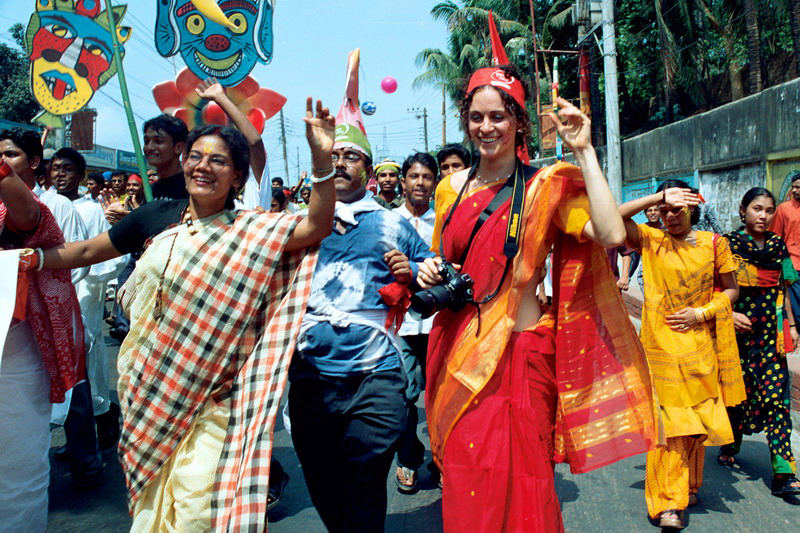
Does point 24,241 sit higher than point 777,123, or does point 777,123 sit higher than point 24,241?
point 777,123

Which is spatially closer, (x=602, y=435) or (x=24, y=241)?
(x=602, y=435)

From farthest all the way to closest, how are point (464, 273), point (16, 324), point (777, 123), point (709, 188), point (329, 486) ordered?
point (709, 188), point (777, 123), point (16, 324), point (329, 486), point (464, 273)

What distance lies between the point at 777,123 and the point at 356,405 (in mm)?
8902

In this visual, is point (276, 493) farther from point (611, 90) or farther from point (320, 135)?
point (611, 90)

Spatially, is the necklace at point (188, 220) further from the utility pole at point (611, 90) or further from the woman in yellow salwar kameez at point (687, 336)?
the utility pole at point (611, 90)

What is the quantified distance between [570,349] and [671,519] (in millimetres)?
1431

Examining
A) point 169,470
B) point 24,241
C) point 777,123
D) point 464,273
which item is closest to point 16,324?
point 24,241

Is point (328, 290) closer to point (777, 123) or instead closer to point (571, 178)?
point (571, 178)

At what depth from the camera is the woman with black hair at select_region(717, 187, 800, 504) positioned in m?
4.22

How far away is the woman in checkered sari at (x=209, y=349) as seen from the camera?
2422 mm

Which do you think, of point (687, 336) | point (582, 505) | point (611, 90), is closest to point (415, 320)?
point (582, 505)

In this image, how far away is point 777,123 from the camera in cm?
948

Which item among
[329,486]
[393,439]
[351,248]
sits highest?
[351,248]

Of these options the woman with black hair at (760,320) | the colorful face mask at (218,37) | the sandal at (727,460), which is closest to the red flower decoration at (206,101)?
the colorful face mask at (218,37)
